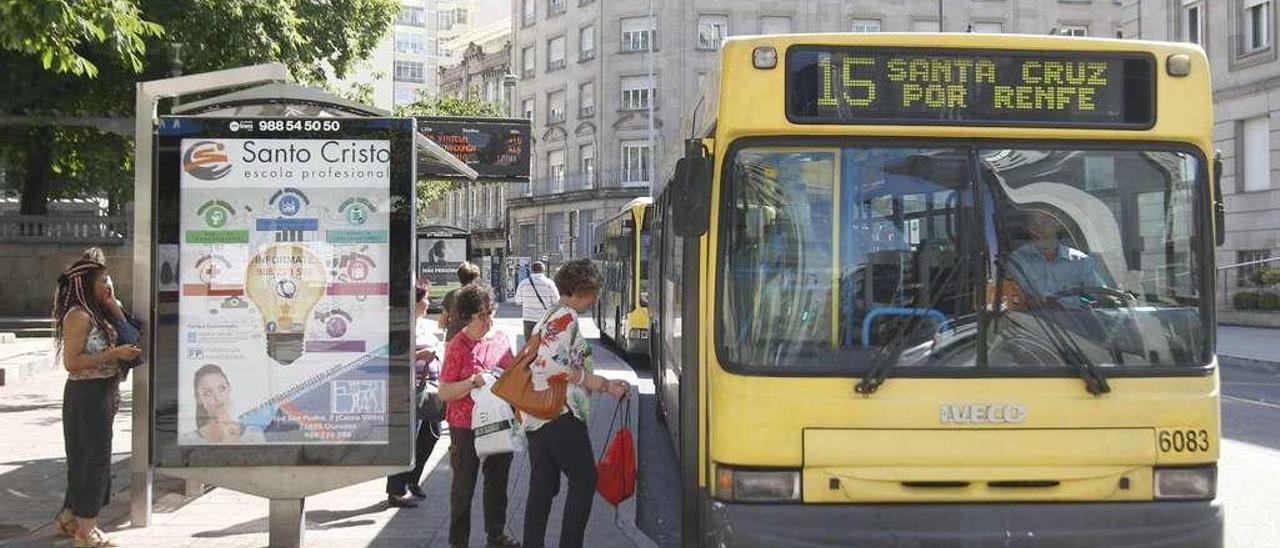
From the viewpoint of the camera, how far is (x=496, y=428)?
20.4 feet

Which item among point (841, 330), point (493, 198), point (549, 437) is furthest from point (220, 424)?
point (493, 198)

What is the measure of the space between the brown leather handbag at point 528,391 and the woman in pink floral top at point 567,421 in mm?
30

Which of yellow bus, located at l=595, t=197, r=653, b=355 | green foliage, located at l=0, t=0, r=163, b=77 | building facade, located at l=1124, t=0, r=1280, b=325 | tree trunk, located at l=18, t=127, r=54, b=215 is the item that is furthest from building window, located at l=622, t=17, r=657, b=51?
green foliage, located at l=0, t=0, r=163, b=77

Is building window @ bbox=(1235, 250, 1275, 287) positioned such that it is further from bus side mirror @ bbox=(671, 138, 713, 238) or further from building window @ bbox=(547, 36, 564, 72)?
building window @ bbox=(547, 36, 564, 72)

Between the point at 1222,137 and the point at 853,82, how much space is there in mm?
30694

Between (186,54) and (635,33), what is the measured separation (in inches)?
1709

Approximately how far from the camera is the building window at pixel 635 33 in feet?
190

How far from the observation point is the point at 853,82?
16.7ft

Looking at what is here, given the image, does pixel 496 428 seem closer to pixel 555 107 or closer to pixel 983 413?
pixel 983 413

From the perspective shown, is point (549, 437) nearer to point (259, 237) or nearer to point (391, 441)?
point (391, 441)

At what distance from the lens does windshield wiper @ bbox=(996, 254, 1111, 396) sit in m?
4.84

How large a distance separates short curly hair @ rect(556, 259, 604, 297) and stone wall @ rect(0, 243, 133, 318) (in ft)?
72.0

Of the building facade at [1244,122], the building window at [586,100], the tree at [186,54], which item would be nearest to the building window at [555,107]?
the building window at [586,100]

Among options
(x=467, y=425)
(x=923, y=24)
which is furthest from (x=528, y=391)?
(x=923, y=24)
